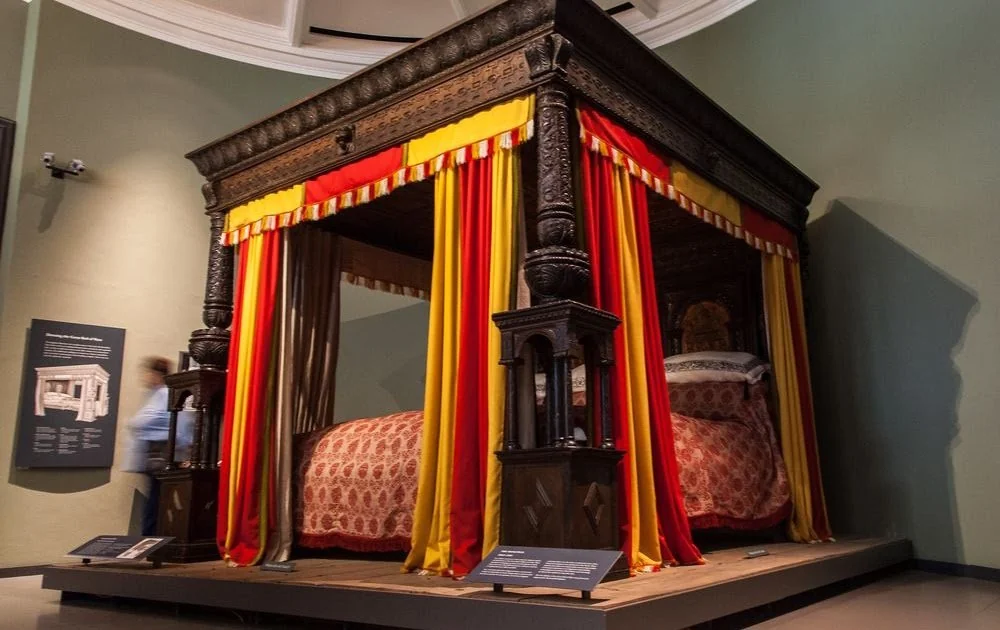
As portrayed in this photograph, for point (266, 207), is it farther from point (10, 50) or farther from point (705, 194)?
point (10, 50)

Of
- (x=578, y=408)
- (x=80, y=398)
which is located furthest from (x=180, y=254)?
(x=578, y=408)

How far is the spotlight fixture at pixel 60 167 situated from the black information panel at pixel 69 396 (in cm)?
104

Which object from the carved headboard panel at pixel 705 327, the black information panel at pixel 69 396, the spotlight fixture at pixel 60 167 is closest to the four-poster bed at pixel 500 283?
the carved headboard panel at pixel 705 327

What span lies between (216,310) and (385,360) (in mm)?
2856

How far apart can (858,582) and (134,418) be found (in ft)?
14.6

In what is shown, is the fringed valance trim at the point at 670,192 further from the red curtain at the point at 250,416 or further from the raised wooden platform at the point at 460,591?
the red curtain at the point at 250,416

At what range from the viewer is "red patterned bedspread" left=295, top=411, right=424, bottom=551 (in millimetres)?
3523

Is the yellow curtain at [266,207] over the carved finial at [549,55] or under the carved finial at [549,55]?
under

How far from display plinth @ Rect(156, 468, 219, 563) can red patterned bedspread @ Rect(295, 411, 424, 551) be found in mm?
507

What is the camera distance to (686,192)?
3.93 metres

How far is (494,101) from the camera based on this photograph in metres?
3.29

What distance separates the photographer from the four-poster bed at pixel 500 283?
115 inches

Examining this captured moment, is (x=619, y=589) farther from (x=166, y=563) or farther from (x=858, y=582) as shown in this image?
(x=166, y=563)

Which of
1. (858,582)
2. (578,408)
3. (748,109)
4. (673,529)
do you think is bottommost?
(858,582)
